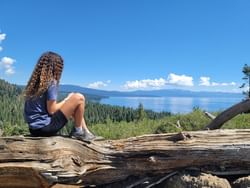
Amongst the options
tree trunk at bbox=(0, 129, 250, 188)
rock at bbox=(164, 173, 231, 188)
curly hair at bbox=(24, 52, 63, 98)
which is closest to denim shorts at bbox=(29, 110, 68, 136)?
tree trunk at bbox=(0, 129, 250, 188)

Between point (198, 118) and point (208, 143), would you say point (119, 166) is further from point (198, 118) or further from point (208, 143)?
point (198, 118)

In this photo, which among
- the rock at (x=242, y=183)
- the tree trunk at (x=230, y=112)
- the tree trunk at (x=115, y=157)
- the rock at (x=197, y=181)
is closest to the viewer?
the tree trunk at (x=115, y=157)

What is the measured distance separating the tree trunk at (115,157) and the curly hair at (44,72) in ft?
2.39

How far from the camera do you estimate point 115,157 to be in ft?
19.1

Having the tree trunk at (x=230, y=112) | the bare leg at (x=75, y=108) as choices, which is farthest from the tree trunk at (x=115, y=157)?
Answer: the tree trunk at (x=230, y=112)

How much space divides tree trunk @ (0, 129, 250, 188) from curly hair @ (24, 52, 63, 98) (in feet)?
2.39

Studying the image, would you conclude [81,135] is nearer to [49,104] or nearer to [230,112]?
[49,104]

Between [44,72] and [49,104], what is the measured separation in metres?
0.50

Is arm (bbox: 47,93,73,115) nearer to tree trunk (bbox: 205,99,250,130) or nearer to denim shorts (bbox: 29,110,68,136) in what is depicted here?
denim shorts (bbox: 29,110,68,136)

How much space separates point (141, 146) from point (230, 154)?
4.54 ft

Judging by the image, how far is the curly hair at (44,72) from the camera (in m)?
5.71

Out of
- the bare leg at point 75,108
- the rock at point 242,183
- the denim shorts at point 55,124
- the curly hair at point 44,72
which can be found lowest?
the rock at point 242,183

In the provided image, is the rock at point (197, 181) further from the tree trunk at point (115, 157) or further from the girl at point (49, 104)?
the girl at point (49, 104)

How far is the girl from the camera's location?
567 cm
